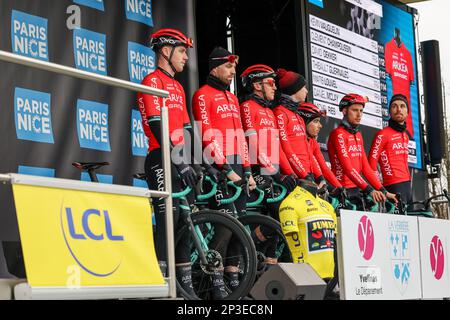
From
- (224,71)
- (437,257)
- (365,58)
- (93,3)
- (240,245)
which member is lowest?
(437,257)

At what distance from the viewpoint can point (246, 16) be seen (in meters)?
10.4

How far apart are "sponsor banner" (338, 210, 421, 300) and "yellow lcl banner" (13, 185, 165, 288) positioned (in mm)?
2027

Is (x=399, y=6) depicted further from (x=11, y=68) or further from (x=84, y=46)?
(x=11, y=68)

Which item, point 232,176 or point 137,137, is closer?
point 232,176

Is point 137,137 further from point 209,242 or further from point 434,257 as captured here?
point 434,257

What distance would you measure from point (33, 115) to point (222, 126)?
1.46 metres

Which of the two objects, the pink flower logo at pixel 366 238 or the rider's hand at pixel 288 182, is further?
the rider's hand at pixel 288 182

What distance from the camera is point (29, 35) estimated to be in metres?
7.20

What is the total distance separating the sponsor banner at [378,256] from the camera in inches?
259

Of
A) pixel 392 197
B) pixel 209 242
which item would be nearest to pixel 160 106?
pixel 209 242

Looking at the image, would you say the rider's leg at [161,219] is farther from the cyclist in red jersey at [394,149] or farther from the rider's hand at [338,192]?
the cyclist in red jersey at [394,149]

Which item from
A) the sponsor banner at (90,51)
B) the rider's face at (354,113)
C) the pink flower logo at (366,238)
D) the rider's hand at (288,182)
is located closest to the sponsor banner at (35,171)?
the sponsor banner at (90,51)

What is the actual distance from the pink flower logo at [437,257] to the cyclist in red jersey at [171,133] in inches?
95.1
